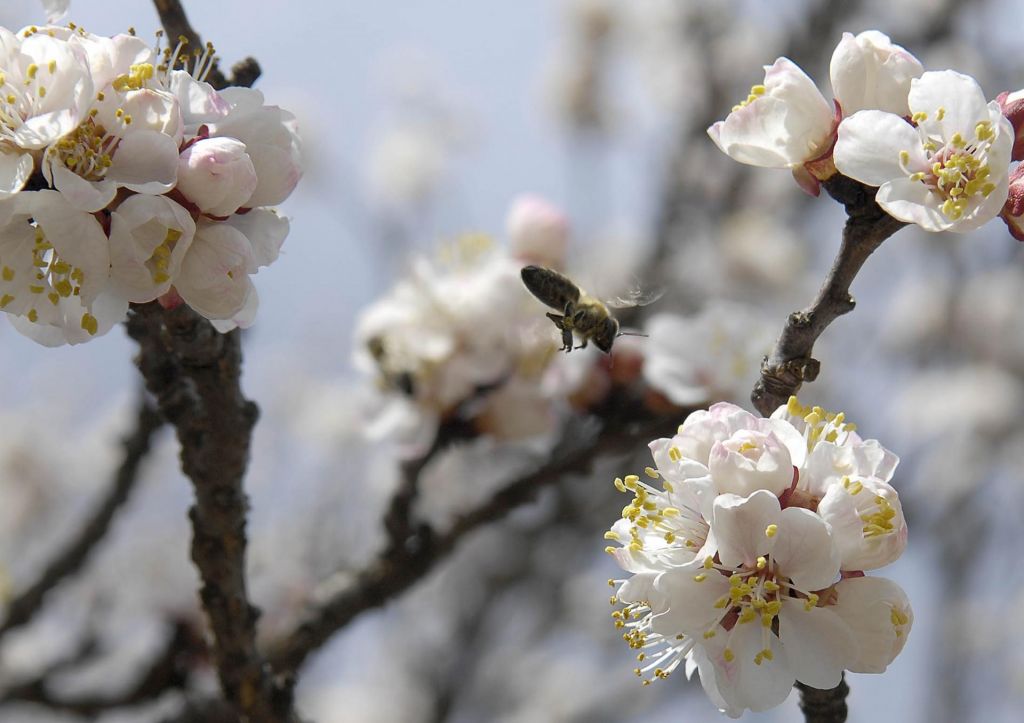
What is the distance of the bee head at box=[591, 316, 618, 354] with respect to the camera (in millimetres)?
1427

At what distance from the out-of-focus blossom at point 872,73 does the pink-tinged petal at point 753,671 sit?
56cm

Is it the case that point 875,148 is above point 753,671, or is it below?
above

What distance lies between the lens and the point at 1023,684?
6367 mm

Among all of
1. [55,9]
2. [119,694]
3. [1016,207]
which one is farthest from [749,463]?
[119,694]

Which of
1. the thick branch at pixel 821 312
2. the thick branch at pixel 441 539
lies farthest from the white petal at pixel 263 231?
the thick branch at pixel 441 539

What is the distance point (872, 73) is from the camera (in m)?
1.14

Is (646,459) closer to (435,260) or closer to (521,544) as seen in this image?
(521,544)

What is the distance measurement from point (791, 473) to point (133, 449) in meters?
1.35

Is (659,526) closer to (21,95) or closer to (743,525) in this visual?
(743,525)

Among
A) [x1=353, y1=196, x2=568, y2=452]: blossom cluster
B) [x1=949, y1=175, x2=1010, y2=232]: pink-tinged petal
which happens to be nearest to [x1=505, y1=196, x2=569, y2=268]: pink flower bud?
[x1=353, y1=196, x2=568, y2=452]: blossom cluster

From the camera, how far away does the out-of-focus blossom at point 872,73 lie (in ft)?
3.71

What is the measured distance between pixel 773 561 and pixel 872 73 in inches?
20.8

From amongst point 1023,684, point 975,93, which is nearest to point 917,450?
point 975,93

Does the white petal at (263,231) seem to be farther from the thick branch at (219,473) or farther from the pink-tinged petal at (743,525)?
the pink-tinged petal at (743,525)
